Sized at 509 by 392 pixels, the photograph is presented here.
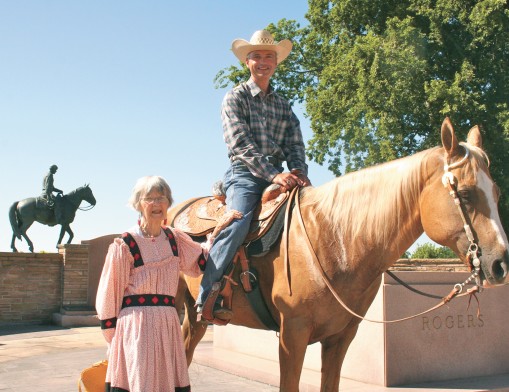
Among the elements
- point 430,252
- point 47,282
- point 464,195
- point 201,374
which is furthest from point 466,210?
point 430,252

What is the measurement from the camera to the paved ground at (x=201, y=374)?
6.18 metres

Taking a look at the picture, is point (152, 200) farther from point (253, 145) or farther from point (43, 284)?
point (43, 284)

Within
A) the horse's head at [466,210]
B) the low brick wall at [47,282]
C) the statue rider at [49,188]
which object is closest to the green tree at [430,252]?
the low brick wall at [47,282]

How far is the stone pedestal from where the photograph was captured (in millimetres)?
6270

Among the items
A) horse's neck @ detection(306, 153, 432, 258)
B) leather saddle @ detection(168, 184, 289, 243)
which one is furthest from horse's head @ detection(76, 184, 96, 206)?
horse's neck @ detection(306, 153, 432, 258)

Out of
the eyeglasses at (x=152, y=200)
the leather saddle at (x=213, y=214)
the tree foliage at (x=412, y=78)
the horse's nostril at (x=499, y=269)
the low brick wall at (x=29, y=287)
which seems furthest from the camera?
the tree foliage at (x=412, y=78)

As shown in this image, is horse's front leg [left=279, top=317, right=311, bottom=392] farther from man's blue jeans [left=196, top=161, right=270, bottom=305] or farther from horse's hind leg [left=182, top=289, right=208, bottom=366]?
horse's hind leg [left=182, top=289, right=208, bottom=366]

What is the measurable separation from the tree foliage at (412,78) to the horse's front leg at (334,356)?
14.9 m

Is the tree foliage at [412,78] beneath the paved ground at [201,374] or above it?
above

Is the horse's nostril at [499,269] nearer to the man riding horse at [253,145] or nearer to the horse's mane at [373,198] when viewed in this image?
the horse's mane at [373,198]

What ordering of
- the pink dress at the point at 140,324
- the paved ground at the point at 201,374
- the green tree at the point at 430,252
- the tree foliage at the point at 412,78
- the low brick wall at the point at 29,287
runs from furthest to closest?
the green tree at the point at 430,252 → the tree foliage at the point at 412,78 → the low brick wall at the point at 29,287 → the paved ground at the point at 201,374 → the pink dress at the point at 140,324

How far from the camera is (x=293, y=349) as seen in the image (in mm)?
3596

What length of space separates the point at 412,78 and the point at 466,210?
627 inches

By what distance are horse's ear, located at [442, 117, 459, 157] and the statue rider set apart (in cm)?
1727
